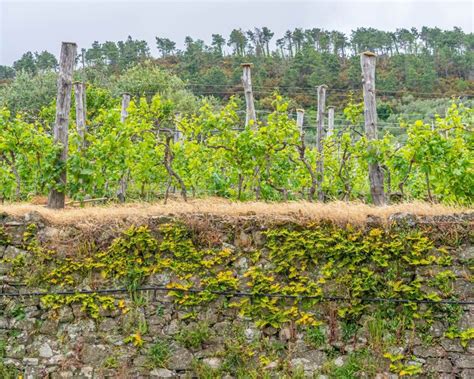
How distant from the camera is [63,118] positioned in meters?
8.34

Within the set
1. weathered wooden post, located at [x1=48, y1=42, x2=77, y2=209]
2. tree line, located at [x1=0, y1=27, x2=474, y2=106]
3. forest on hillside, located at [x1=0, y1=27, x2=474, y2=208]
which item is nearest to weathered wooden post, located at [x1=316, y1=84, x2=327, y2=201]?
forest on hillside, located at [x1=0, y1=27, x2=474, y2=208]

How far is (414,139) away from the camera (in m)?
7.63

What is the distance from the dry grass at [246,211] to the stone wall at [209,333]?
16cm

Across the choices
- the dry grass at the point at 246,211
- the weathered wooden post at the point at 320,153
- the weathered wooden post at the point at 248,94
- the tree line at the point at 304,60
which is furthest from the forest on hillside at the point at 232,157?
the tree line at the point at 304,60

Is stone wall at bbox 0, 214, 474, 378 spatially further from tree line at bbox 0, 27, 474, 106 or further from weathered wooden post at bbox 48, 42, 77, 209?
tree line at bbox 0, 27, 474, 106

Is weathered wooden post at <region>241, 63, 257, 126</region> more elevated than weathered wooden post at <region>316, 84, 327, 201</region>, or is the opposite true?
weathered wooden post at <region>241, 63, 257, 126</region>

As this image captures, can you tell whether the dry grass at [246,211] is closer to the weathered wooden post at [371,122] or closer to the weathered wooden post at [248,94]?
the weathered wooden post at [371,122]

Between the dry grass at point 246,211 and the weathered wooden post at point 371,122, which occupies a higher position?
the weathered wooden post at point 371,122

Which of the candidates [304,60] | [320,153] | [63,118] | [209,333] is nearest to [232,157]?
[320,153]

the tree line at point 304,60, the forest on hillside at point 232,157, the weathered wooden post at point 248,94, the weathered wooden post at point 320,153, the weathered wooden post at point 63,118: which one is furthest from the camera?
the tree line at point 304,60

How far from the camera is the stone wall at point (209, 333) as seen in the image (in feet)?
18.4

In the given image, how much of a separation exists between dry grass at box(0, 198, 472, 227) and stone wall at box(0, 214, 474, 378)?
0.52 ft

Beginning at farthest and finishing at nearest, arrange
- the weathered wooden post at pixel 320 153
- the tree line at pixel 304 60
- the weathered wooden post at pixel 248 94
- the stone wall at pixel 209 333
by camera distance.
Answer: the tree line at pixel 304 60 < the weathered wooden post at pixel 248 94 < the weathered wooden post at pixel 320 153 < the stone wall at pixel 209 333

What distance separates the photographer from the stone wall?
5602 mm
